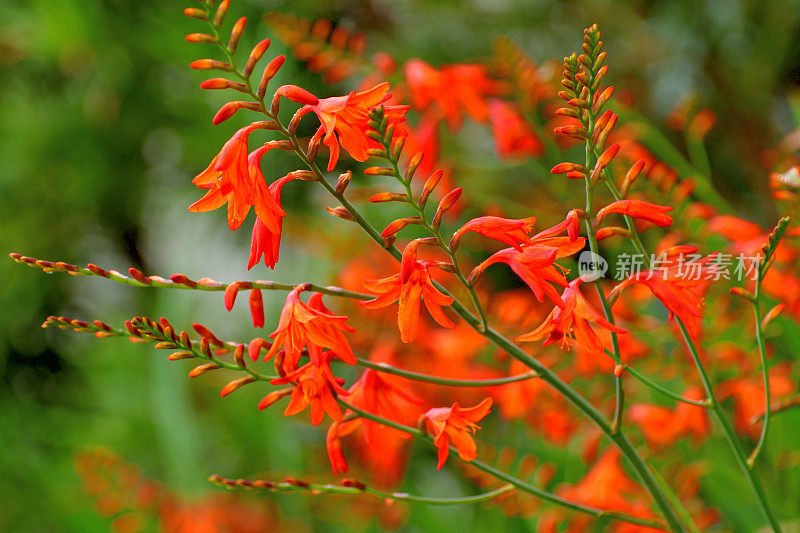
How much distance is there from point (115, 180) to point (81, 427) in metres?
0.47

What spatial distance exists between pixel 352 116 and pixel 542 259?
0.31 ft

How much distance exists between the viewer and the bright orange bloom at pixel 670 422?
19.5 inches

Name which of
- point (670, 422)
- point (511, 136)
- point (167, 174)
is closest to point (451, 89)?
point (511, 136)

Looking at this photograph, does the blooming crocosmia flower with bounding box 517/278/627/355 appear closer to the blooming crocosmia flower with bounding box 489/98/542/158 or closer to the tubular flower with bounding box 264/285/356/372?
the tubular flower with bounding box 264/285/356/372

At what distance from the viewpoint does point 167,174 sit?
1345mm

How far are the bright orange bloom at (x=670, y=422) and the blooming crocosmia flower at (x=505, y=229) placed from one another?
0.29 m

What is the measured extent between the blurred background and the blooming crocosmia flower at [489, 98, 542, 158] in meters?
0.23


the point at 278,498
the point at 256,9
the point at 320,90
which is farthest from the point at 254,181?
the point at 256,9

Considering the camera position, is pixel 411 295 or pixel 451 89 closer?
pixel 411 295

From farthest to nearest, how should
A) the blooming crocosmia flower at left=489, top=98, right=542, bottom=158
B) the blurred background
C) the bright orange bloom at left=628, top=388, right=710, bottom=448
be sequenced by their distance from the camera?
the blurred background, the blooming crocosmia flower at left=489, top=98, right=542, bottom=158, the bright orange bloom at left=628, top=388, right=710, bottom=448

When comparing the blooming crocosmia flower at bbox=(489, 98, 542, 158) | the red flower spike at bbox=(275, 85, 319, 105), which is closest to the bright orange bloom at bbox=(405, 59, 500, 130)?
the blooming crocosmia flower at bbox=(489, 98, 542, 158)

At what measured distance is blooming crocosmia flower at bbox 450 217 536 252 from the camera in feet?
0.88

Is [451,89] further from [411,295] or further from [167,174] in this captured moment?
[167,174]

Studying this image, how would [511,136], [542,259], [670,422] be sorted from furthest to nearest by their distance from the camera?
[511,136] < [670,422] < [542,259]
